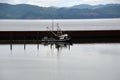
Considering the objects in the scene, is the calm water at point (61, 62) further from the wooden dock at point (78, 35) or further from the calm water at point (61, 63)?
the wooden dock at point (78, 35)

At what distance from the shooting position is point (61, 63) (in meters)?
21.9

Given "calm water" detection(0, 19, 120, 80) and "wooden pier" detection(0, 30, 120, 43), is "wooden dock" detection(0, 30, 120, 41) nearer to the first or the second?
"wooden pier" detection(0, 30, 120, 43)

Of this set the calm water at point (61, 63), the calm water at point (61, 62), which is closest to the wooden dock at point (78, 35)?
the calm water at point (61, 62)

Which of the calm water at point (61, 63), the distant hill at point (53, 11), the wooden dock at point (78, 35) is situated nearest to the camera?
the calm water at point (61, 63)

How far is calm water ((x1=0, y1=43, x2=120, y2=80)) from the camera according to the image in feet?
55.6

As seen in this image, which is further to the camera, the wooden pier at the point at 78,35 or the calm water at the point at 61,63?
the wooden pier at the point at 78,35

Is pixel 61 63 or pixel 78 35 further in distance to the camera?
pixel 78 35

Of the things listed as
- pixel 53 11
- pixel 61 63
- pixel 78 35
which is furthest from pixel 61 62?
pixel 53 11

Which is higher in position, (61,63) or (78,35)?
(78,35)

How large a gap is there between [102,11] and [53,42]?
450ft

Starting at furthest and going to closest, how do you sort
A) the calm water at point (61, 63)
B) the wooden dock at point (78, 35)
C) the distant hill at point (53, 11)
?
the distant hill at point (53, 11) < the wooden dock at point (78, 35) < the calm water at point (61, 63)

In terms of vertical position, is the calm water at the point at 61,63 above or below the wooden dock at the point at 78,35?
below

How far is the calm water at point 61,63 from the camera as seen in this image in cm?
1695

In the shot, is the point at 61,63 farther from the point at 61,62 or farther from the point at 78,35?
the point at 78,35
